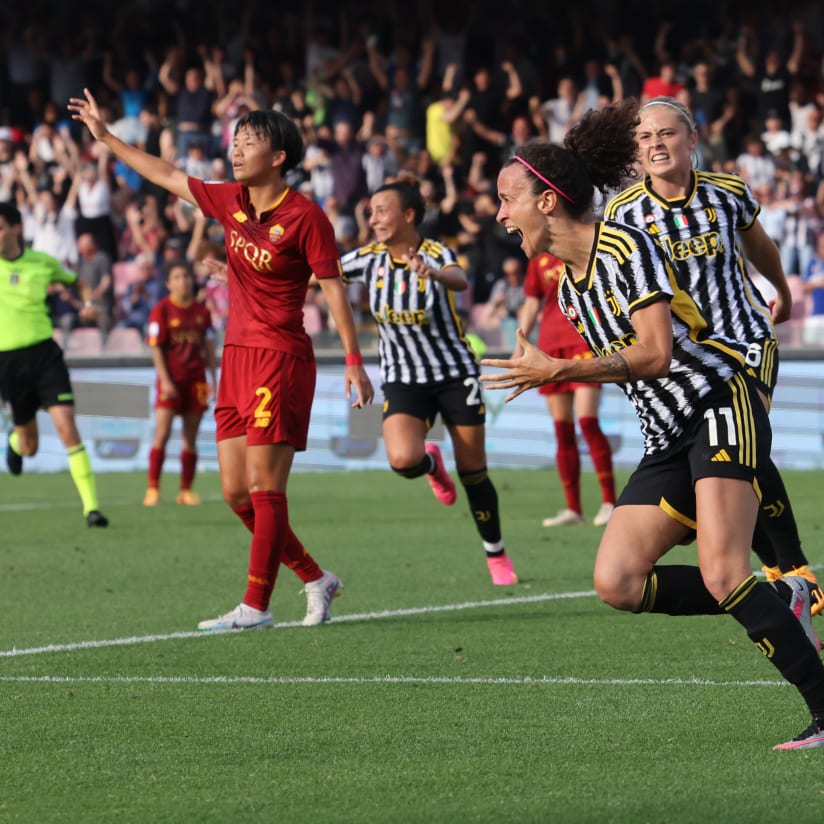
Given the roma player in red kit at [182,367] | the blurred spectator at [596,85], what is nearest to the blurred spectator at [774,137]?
the blurred spectator at [596,85]

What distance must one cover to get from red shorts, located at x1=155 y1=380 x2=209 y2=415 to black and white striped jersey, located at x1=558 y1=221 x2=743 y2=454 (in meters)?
10.6

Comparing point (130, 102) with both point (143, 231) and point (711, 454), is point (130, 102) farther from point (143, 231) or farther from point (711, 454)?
point (711, 454)

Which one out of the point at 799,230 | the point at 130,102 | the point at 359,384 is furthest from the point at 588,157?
the point at 130,102

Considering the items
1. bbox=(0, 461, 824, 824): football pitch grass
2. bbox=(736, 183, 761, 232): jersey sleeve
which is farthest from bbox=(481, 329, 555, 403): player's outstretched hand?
bbox=(736, 183, 761, 232): jersey sleeve

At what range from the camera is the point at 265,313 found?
7754mm

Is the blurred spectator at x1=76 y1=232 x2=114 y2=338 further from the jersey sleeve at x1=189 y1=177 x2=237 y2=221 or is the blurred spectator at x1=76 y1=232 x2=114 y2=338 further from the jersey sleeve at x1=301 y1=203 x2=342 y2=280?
the jersey sleeve at x1=301 y1=203 x2=342 y2=280

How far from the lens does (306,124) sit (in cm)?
2352

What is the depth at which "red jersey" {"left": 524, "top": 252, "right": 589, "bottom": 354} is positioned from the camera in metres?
13.0

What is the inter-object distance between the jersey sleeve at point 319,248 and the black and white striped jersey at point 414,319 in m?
2.10

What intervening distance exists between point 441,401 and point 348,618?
1954mm

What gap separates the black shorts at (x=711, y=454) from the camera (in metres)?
5.09

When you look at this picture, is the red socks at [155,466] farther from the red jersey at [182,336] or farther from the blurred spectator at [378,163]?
the blurred spectator at [378,163]

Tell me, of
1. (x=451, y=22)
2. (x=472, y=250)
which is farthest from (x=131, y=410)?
(x=451, y=22)

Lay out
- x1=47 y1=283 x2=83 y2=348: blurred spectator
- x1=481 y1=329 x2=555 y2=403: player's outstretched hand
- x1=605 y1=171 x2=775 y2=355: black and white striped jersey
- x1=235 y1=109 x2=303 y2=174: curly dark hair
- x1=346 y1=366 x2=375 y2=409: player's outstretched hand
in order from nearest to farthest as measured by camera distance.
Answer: x1=481 y1=329 x2=555 y2=403: player's outstretched hand, x1=605 y1=171 x2=775 y2=355: black and white striped jersey, x1=346 y1=366 x2=375 y2=409: player's outstretched hand, x1=235 y1=109 x2=303 y2=174: curly dark hair, x1=47 y1=283 x2=83 y2=348: blurred spectator
